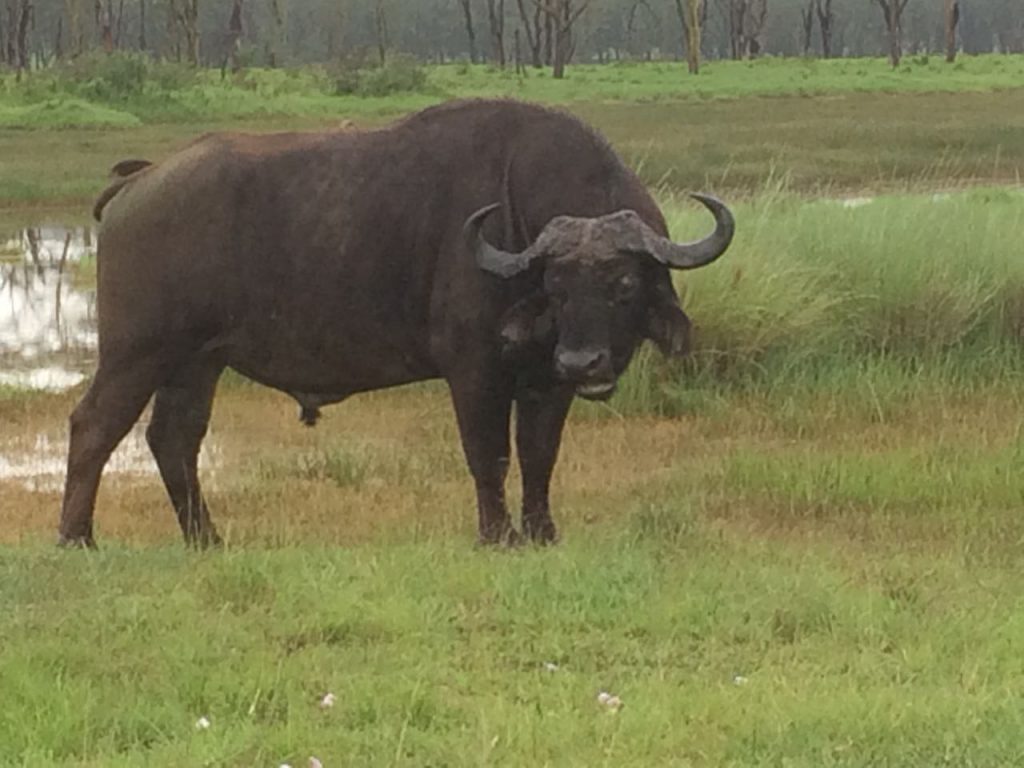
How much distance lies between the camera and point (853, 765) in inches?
148

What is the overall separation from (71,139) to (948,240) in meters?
19.3

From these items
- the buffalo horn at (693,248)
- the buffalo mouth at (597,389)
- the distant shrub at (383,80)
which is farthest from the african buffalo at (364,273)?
the distant shrub at (383,80)

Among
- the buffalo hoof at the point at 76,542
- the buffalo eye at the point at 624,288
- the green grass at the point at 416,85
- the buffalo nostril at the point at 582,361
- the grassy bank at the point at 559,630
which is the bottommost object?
the buffalo hoof at the point at 76,542

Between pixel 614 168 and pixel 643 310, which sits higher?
pixel 614 168

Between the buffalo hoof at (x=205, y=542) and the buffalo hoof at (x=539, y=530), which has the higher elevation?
the buffalo hoof at (x=539, y=530)

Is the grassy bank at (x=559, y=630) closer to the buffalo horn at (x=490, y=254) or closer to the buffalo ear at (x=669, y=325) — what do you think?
the buffalo ear at (x=669, y=325)

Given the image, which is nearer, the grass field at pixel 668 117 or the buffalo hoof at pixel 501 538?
the buffalo hoof at pixel 501 538

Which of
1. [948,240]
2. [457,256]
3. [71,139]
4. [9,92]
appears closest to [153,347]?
[457,256]

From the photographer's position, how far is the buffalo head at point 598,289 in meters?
5.72

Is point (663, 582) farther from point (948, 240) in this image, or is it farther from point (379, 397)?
point (948, 240)

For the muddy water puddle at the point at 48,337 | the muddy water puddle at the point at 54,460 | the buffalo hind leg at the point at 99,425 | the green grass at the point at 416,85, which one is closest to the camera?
→ the buffalo hind leg at the point at 99,425

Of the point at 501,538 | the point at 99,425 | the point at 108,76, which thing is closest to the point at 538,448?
the point at 501,538

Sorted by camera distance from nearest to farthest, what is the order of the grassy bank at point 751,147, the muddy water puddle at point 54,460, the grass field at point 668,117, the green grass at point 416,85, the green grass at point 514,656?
the green grass at point 514,656 < the muddy water puddle at point 54,460 < the grassy bank at point 751,147 < the grass field at point 668,117 < the green grass at point 416,85

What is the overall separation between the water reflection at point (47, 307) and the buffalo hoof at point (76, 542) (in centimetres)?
451
